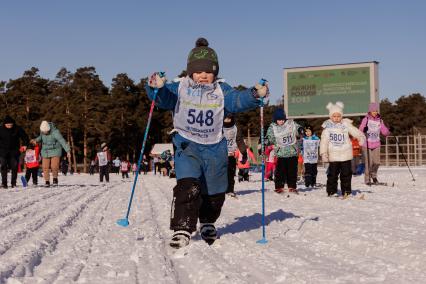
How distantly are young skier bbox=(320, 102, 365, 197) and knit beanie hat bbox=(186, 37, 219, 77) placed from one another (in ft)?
17.7

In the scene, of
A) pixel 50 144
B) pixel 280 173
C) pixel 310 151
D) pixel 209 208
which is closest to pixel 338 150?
pixel 280 173

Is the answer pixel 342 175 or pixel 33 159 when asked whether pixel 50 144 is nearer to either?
pixel 33 159

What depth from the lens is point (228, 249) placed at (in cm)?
453

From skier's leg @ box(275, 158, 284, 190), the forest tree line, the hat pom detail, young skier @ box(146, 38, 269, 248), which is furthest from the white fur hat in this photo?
the forest tree line

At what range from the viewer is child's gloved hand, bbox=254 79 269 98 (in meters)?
5.16

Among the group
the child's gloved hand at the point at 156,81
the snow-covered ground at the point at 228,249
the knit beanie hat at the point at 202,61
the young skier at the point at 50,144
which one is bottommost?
the snow-covered ground at the point at 228,249

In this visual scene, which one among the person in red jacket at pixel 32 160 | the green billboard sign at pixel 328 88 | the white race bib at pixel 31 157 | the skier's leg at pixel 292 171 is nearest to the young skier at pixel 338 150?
the skier's leg at pixel 292 171

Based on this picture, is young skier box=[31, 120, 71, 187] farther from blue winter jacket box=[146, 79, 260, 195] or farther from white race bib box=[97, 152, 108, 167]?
blue winter jacket box=[146, 79, 260, 195]

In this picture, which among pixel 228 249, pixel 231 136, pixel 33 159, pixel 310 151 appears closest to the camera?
pixel 228 249

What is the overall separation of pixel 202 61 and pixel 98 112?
193 feet

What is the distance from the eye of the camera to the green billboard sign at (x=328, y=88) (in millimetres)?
36156

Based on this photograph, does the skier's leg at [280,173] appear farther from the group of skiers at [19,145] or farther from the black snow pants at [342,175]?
the group of skiers at [19,145]

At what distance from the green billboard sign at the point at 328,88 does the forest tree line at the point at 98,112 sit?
74.7ft

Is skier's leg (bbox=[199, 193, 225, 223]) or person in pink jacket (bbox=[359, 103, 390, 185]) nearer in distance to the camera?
skier's leg (bbox=[199, 193, 225, 223])
